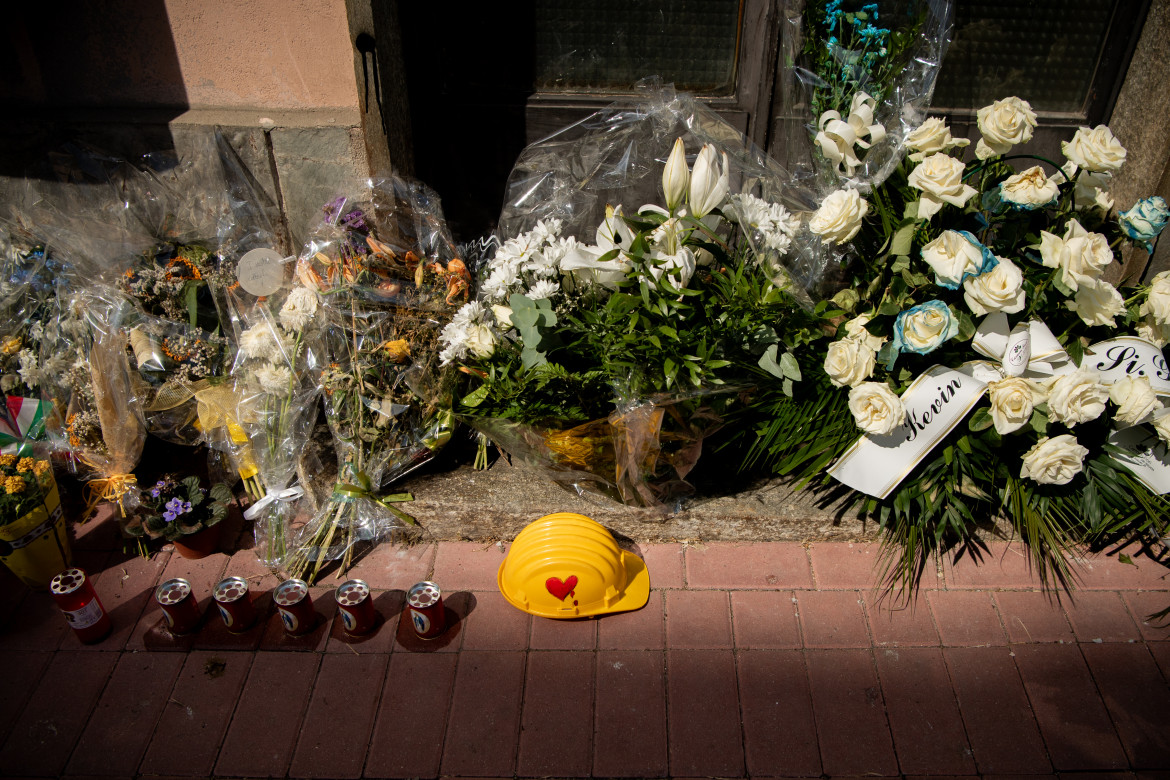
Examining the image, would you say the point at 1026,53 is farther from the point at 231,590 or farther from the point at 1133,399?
the point at 231,590

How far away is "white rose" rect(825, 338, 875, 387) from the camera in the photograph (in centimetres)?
229

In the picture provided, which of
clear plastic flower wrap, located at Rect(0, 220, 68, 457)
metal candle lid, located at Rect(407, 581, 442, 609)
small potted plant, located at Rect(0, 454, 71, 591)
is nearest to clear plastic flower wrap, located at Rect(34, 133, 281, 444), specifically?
clear plastic flower wrap, located at Rect(0, 220, 68, 457)

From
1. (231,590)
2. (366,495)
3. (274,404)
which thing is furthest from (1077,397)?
(231,590)

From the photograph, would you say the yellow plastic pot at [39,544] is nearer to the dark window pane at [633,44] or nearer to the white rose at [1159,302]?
the dark window pane at [633,44]

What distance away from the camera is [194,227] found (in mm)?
3082

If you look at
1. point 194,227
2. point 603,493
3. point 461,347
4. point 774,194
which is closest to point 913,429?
point 774,194

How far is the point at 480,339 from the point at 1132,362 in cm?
225

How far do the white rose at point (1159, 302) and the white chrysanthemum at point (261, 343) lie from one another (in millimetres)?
3070

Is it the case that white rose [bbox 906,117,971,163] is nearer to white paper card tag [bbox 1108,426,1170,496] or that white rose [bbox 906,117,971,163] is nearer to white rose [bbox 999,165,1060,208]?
white rose [bbox 999,165,1060,208]

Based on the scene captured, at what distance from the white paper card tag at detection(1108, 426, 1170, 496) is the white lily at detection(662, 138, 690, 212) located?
5.71 ft

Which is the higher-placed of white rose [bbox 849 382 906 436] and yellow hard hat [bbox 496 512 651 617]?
white rose [bbox 849 382 906 436]

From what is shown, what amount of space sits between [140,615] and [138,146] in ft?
6.43

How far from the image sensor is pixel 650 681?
2.21m

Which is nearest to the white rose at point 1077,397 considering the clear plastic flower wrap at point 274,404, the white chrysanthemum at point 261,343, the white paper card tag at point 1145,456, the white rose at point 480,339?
the white paper card tag at point 1145,456
